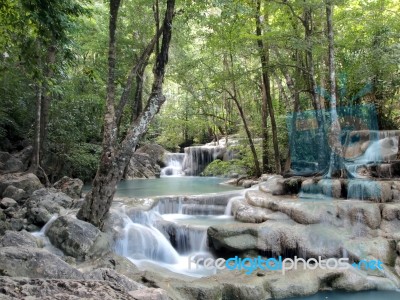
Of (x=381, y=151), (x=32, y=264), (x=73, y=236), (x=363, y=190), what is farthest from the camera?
(x=381, y=151)

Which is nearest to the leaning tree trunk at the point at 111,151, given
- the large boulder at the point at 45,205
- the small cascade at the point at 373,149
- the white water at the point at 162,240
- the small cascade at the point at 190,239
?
the white water at the point at 162,240

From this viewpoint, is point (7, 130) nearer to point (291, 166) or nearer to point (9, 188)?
point (9, 188)

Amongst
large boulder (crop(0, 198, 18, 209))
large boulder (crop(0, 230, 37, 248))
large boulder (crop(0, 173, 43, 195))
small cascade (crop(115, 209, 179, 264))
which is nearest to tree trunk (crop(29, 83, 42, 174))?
large boulder (crop(0, 173, 43, 195))

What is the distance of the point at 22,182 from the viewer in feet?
32.8

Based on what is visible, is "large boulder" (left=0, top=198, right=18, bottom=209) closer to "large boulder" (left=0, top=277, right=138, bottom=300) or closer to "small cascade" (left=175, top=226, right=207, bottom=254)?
"small cascade" (left=175, top=226, right=207, bottom=254)

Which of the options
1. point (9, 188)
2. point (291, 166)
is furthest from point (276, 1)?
point (9, 188)

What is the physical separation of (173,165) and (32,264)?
18.9 meters

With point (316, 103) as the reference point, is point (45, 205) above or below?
below

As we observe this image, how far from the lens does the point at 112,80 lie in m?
7.02

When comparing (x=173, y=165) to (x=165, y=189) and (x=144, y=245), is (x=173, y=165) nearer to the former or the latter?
(x=165, y=189)

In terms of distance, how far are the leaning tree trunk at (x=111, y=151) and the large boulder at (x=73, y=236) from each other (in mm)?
390

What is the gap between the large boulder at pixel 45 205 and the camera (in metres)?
7.48

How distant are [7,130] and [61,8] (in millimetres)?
11242

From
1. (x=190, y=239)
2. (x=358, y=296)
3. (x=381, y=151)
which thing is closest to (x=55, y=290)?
(x=358, y=296)
